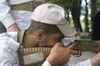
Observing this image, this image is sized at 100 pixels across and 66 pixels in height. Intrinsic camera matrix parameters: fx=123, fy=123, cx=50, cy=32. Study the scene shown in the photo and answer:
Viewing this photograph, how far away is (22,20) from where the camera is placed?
165 cm

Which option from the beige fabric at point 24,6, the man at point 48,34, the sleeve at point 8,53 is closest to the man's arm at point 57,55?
the man at point 48,34

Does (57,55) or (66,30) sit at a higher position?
(66,30)

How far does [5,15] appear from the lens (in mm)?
1507

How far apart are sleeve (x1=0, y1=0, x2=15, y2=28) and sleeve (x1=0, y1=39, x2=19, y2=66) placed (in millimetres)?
508

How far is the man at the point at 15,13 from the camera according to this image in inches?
59.1

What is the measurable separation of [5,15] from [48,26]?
667mm

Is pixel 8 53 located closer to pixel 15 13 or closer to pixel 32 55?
pixel 32 55

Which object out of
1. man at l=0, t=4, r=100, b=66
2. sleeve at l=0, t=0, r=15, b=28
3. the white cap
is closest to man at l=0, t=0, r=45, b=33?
sleeve at l=0, t=0, r=15, b=28

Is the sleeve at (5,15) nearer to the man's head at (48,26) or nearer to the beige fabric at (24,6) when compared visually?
the beige fabric at (24,6)

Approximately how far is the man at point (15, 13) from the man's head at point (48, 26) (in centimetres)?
42

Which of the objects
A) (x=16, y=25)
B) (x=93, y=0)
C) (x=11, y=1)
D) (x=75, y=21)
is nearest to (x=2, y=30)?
(x=16, y=25)

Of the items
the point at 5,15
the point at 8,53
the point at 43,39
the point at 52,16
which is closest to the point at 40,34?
the point at 43,39

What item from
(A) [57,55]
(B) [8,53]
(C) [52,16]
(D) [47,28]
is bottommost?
(A) [57,55]

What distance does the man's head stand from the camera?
1.11 meters
